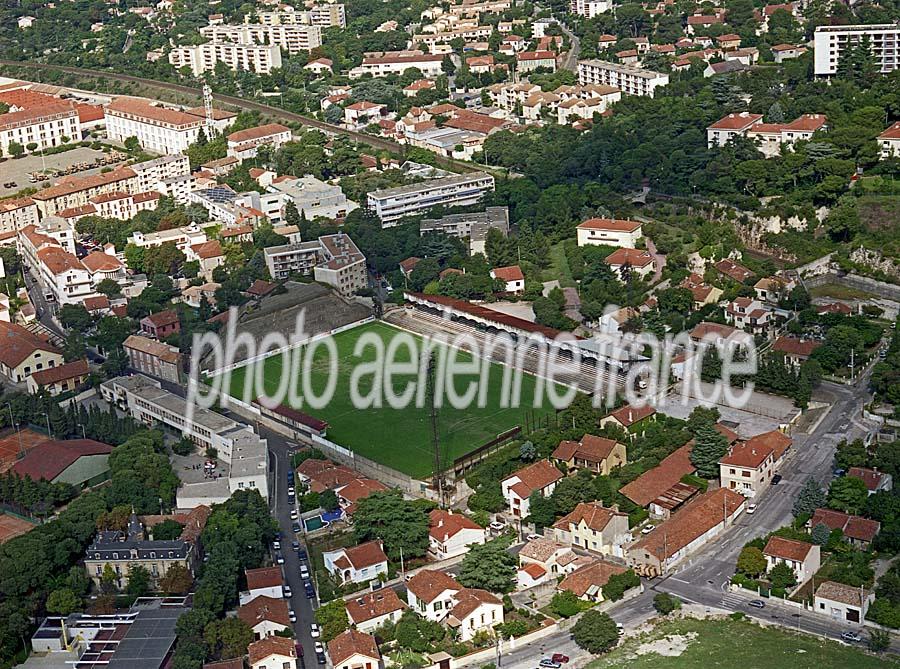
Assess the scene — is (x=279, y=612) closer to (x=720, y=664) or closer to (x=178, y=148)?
(x=720, y=664)

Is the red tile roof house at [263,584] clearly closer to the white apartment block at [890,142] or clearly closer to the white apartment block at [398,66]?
the white apartment block at [890,142]

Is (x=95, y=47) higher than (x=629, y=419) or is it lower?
higher

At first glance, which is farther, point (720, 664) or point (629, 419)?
point (629, 419)

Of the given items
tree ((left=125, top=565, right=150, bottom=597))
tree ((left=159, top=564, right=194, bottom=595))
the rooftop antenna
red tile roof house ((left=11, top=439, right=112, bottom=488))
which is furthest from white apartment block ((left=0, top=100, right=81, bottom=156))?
tree ((left=159, top=564, right=194, bottom=595))

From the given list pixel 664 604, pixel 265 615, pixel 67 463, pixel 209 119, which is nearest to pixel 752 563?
pixel 664 604

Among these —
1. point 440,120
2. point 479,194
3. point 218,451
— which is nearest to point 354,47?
point 440,120

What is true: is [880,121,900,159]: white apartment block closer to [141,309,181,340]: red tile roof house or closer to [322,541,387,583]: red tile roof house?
[141,309,181,340]: red tile roof house

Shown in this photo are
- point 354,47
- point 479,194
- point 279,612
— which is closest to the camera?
point 279,612

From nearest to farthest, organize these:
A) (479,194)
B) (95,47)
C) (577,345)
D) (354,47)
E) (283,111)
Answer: (577,345) → (479,194) → (283,111) → (354,47) → (95,47)
